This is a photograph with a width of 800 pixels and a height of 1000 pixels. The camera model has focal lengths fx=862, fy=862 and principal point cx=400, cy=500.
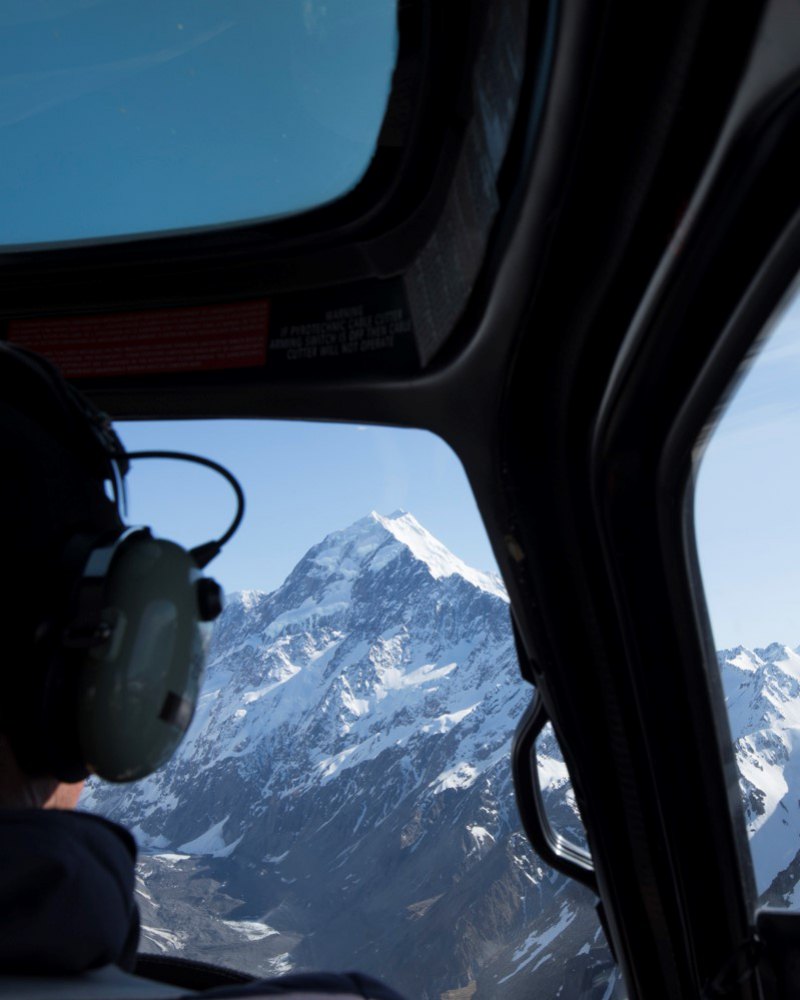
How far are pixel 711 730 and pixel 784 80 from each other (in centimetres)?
112

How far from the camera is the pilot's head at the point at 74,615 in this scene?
74 centimetres

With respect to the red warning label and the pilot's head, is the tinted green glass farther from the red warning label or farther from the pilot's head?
the pilot's head

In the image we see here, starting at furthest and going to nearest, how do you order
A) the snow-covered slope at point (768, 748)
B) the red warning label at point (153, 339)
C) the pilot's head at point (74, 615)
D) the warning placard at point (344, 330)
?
the red warning label at point (153, 339) < the warning placard at point (344, 330) < the snow-covered slope at point (768, 748) < the pilot's head at point (74, 615)

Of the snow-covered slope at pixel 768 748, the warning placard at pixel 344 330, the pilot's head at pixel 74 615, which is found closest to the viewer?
the pilot's head at pixel 74 615

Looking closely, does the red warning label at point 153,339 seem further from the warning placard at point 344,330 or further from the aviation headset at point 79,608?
the aviation headset at point 79,608

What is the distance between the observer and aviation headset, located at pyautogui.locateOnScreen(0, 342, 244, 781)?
29.1 inches

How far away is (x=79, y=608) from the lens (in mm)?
766

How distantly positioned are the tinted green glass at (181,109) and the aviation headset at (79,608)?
102 centimetres

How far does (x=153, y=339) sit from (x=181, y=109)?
1.72 ft

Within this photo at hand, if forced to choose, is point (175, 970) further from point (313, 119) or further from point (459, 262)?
point (313, 119)

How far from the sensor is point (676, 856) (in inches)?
65.7

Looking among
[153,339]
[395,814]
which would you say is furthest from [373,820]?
[153,339]

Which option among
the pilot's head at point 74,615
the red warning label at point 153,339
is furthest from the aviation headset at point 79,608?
the red warning label at point 153,339

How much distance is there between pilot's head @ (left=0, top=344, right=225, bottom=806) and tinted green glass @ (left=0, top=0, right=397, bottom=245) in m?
1.02
